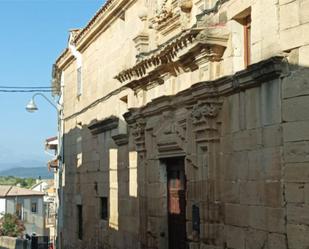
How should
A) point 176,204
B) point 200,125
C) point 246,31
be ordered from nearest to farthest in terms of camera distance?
point 246,31 < point 200,125 < point 176,204

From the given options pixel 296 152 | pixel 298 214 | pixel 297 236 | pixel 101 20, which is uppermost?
pixel 101 20

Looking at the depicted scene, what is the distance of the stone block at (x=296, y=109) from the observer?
6.95m

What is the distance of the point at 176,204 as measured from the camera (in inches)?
432

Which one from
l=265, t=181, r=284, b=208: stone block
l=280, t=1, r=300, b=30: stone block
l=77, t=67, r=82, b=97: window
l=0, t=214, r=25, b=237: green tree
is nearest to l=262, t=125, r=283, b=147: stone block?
l=265, t=181, r=284, b=208: stone block

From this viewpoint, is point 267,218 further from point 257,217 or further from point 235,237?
point 235,237

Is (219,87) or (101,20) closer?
(219,87)

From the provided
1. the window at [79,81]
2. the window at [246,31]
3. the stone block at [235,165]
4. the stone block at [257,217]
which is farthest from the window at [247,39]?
the window at [79,81]

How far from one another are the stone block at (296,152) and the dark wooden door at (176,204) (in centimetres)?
370

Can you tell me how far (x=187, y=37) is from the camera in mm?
9391

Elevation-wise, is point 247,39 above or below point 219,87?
above

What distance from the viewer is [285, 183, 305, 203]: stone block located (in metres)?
6.87

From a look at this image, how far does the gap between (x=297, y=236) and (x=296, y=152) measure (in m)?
0.96

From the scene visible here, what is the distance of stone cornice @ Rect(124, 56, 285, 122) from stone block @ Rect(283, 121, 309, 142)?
0.66m

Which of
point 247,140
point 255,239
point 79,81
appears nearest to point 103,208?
point 79,81
